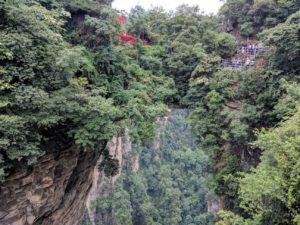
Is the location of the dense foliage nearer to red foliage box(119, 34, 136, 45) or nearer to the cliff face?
the cliff face

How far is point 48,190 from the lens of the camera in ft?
23.6

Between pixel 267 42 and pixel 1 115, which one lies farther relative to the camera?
pixel 267 42

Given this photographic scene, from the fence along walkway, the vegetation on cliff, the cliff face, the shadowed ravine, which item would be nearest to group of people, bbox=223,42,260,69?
the fence along walkway

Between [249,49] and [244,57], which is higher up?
[249,49]

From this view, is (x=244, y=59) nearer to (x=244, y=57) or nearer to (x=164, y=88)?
(x=244, y=57)

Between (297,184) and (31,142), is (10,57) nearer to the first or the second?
(31,142)

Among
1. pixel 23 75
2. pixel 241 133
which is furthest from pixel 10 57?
pixel 241 133

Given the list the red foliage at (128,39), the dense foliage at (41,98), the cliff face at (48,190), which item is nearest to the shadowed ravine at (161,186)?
the red foliage at (128,39)

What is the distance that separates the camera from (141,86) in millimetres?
9992

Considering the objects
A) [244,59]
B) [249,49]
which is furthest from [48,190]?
[249,49]

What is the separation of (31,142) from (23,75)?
4.46 feet

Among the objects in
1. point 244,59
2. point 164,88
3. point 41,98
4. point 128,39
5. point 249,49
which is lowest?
point 164,88

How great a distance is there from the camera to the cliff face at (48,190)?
20.6ft

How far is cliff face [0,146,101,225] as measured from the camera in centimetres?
629
